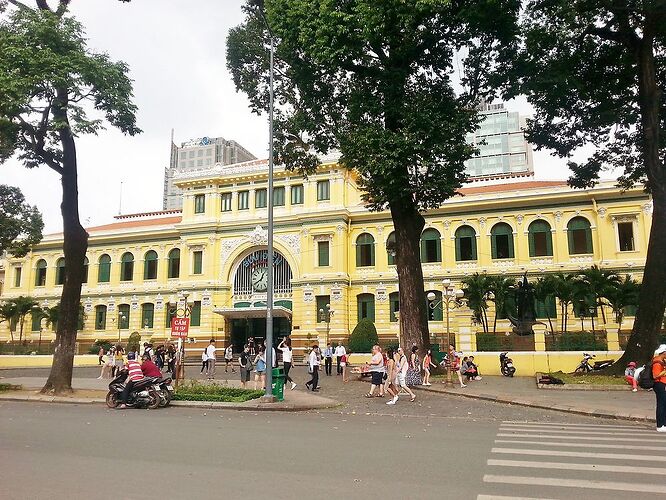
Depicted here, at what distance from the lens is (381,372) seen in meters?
17.2

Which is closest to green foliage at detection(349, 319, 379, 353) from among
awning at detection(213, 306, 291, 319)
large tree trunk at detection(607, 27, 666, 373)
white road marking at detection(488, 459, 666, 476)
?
awning at detection(213, 306, 291, 319)

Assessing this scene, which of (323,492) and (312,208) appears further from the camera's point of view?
(312,208)

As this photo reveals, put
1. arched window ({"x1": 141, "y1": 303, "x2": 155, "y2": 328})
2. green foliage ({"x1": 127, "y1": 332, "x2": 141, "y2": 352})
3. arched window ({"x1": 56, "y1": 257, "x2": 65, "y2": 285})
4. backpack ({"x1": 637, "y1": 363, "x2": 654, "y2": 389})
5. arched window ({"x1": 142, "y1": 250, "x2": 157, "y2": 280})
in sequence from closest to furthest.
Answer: backpack ({"x1": 637, "y1": 363, "x2": 654, "y2": 389}), green foliage ({"x1": 127, "y1": 332, "x2": 141, "y2": 352}), arched window ({"x1": 141, "y1": 303, "x2": 155, "y2": 328}), arched window ({"x1": 142, "y1": 250, "x2": 157, "y2": 280}), arched window ({"x1": 56, "y1": 257, "x2": 65, "y2": 285})

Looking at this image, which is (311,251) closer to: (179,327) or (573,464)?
(179,327)

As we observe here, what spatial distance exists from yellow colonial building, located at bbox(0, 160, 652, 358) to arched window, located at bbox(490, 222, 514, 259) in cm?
7

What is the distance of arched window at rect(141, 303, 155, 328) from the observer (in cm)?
4538

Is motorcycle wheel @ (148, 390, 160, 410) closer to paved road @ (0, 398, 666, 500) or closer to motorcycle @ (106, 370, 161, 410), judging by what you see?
motorcycle @ (106, 370, 161, 410)

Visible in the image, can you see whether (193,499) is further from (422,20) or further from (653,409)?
(422,20)

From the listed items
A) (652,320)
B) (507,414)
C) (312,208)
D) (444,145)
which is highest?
(312,208)

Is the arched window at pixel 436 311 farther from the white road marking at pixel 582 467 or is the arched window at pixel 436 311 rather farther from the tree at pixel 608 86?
the white road marking at pixel 582 467

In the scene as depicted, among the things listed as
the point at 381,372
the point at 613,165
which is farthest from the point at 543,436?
the point at 613,165

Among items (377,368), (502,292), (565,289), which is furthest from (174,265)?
(377,368)

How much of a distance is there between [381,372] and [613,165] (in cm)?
1426

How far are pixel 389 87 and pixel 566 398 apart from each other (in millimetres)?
11264
